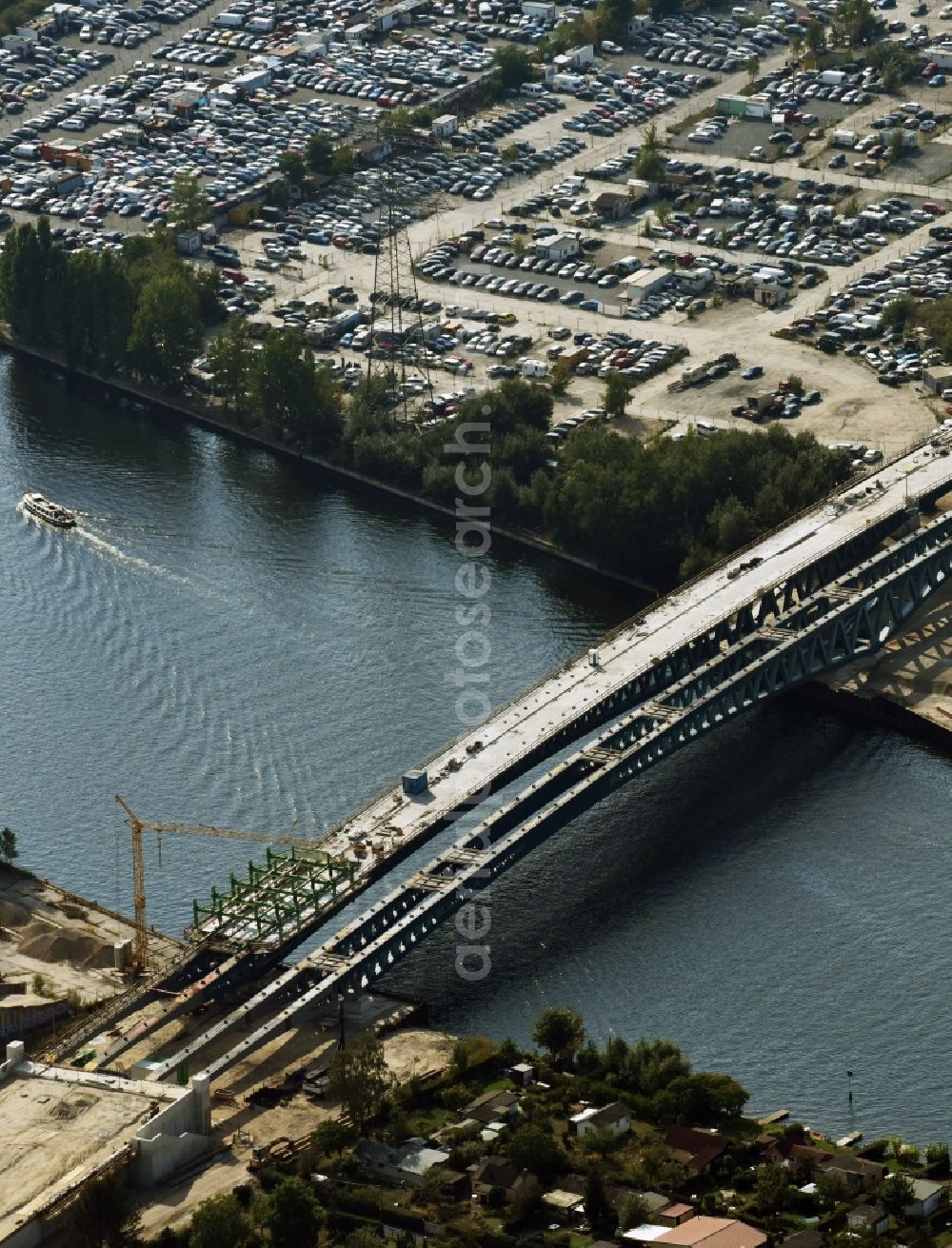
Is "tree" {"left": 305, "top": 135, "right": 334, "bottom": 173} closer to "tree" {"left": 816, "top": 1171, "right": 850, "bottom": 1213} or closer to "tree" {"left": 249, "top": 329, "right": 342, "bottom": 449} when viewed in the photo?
"tree" {"left": 249, "top": 329, "right": 342, "bottom": 449}

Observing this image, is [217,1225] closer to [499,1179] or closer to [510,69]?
[499,1179]

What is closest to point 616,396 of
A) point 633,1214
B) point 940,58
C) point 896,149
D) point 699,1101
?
point 896,149

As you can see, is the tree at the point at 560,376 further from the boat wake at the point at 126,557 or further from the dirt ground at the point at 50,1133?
the dirt ground at the point at 50,1133

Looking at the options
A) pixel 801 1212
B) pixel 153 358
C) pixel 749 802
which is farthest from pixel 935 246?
pixel 801 1212

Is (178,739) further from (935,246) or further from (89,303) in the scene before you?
(935,246)

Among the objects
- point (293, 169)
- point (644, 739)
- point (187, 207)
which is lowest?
point (644, 739)

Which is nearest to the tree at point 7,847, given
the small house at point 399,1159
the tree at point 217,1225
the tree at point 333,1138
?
the tree at point 333,1138

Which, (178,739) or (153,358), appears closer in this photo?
(178,739)
